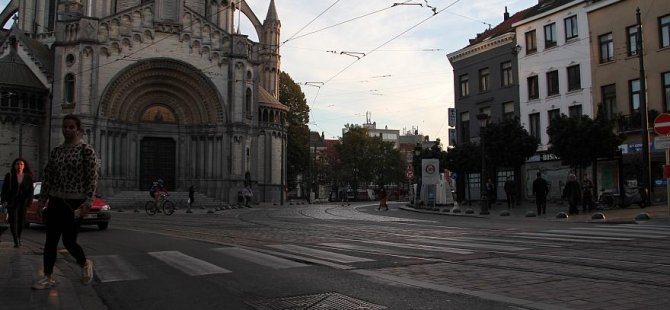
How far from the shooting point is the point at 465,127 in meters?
41.3

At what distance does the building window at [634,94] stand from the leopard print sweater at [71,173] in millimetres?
29745

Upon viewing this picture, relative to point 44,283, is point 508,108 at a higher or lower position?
higher

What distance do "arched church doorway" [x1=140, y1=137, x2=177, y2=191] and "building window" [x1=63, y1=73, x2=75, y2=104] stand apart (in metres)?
6.22

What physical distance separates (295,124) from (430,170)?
38643 mm

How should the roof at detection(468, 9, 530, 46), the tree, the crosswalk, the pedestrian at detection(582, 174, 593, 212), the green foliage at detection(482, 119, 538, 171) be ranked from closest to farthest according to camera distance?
the crosswalk
the pedestrian at detection(582, 174, 593, 212)
the green foliage at detection(482, 119, 538, 171)
the roof at detection(468, 9, 530, 46)
the tree

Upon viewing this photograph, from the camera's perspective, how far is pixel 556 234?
12.5m

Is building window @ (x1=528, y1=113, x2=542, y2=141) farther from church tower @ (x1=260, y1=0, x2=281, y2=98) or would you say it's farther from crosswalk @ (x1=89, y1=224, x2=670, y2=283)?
church tower @ (x1=260, y1=0, x2=281, y2=98)

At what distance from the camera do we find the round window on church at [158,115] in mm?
44125

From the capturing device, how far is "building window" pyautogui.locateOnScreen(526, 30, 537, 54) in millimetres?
35719

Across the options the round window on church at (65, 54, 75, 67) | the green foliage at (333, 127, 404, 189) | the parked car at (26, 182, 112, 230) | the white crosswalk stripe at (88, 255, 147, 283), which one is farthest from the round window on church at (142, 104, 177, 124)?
the white crosswalk stripe at (88, 255, 147, 283)

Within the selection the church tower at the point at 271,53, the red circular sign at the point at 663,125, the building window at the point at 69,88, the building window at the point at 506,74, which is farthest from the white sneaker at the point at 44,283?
the church tower at the point at 271,53

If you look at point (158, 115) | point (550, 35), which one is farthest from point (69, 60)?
point (550, 35)

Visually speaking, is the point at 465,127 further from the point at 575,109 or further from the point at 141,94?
the point at 141,94

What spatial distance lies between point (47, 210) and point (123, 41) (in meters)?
38.8
